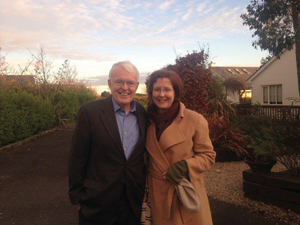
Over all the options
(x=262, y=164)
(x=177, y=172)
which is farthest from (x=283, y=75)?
(x=177, y=172)

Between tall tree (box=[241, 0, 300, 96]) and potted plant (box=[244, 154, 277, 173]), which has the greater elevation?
tall tree (box=[241, 0, 300, 96])

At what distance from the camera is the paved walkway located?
4.02m

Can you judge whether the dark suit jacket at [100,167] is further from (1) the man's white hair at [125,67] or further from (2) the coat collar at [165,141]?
(1) the man's white hair at [125,67]

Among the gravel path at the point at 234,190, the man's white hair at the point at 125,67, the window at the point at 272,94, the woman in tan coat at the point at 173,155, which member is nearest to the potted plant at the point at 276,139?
the gravel path at the point at 234,190

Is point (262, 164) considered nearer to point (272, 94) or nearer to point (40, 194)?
point (40, 194)

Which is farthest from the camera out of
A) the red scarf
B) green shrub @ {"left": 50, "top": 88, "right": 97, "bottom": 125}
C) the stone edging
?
green shrub @ {"left": 50, "top": 88, "right": 97, "bottom": 125}

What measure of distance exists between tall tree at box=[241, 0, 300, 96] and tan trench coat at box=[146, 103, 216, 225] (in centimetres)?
1410

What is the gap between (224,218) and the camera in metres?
3.91

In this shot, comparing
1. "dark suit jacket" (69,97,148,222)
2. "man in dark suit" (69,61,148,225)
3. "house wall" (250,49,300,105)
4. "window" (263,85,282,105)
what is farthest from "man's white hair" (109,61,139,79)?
"window" (263,85,282,105)

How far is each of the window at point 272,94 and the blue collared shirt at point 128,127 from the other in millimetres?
20536

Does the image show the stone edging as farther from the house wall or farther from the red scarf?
the house wall

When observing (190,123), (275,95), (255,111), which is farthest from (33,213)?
(275,95)

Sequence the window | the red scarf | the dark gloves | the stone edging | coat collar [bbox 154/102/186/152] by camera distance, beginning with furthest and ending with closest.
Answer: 1. the window
2. the stone edging
3. the red scarf
4. coat collar [bbox 154/102/186/152]
5. the dark gloves

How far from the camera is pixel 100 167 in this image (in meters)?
2.26
